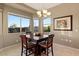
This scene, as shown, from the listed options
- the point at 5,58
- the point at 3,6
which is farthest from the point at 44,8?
the point at 5,58

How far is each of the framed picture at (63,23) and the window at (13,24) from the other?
75cm

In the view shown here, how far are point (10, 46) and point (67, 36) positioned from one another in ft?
3.79

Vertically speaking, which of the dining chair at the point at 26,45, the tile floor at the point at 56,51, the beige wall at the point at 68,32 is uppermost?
the beige wall at the point at 68,32

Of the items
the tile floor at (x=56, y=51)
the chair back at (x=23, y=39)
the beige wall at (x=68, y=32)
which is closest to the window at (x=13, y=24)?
the chair back at (x=23, y=39)

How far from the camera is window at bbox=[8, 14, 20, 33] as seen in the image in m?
1.77

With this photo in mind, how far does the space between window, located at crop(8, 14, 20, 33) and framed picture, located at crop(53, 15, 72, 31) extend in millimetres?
749

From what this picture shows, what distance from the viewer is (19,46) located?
1.80 meters

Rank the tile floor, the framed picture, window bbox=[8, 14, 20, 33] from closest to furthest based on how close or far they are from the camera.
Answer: the tile floor → window bbox=[8, 14, 20, 33] → the framed picture

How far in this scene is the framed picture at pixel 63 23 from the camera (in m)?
1.87

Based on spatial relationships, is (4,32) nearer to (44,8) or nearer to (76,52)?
(44,8)

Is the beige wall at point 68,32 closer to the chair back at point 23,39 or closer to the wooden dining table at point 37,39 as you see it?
the wooden dining table at point 37,39

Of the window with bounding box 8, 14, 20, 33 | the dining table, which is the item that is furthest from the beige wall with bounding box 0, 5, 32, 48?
the dining table

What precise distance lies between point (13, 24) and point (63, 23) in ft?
3.27

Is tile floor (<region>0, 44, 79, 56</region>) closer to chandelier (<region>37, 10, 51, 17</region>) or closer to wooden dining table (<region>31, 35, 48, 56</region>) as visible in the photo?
wooden dining table (<region>31, 35, 48, 56</region>)
